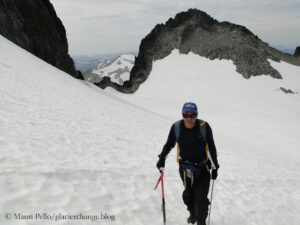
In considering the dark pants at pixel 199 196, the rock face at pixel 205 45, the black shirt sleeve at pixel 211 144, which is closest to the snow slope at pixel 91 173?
the dark pants at pixel 199 196

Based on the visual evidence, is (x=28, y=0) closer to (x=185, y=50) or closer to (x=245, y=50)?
(x=185, y=50)

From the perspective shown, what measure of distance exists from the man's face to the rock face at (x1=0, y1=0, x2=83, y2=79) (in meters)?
29.4

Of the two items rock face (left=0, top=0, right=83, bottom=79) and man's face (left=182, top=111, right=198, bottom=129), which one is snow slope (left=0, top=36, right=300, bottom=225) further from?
rock face (left=0, top=0, right=83, bottom=79)

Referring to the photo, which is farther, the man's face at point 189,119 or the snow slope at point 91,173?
the man's face at point 189,119

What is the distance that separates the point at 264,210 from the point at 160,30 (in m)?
69.7

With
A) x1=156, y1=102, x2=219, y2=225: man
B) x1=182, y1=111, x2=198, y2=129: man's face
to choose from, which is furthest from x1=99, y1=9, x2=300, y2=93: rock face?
x1=182, y1=111, x2=198, y2=129: man's face

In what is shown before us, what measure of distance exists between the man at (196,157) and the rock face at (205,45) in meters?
55.4

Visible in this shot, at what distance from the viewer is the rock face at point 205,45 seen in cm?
5750

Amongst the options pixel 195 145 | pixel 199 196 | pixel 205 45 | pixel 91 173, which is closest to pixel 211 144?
pixel 195 145

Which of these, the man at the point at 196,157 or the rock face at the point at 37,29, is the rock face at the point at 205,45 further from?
the man at the point at 196,157

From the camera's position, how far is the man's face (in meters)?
5.06

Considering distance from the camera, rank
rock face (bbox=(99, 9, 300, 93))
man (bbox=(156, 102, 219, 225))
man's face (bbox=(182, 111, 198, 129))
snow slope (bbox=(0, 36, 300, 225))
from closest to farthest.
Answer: snow slope (bbox=(0, 36, 300, 225))
man's face (bbox=(182, 111, 198, 129))
man (bbox=(156, 102, 219, 225))
rock face (bbox=(99, 9, 300, 93))

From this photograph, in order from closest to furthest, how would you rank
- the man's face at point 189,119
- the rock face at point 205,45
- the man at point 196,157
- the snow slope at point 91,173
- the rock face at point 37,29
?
1. the snow slope at point 91,173
2. the man's face at point 189,119
3. the man at point 196,157
4. the rock face at point 37,29
5. the rock face at point 205,45

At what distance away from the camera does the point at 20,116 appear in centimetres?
897
